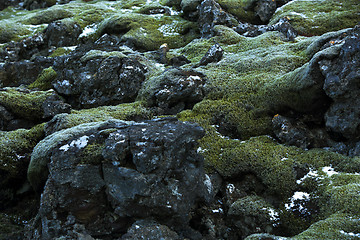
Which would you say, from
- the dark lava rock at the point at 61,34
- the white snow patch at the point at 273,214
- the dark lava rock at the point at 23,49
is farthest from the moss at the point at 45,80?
the white snow patch at the point at 273,214

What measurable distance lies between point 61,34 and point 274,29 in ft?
84.4

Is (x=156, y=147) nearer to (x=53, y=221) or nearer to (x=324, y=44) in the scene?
(x=53, y=221)

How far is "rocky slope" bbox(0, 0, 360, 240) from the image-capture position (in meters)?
9.73

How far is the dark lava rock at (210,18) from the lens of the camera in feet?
98.6

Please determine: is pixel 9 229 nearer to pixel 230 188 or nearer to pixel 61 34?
pixel 230 188

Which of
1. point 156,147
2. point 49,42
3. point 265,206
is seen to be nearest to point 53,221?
point 156,147

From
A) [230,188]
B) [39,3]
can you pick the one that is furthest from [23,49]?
[39,3]

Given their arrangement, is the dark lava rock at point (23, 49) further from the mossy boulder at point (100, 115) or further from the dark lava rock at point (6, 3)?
the dark lava rock at point (6, 3)

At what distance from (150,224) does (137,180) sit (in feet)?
5.34

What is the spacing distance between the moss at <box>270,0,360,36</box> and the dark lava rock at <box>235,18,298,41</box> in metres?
2.42

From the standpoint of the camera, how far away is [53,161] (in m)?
10.7

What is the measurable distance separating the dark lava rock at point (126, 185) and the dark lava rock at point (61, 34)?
26475 mm

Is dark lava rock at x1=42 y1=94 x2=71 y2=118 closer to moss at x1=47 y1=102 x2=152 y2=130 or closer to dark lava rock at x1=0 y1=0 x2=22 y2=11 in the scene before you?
moss at x1=47 y1=102 x2=152 y2=130

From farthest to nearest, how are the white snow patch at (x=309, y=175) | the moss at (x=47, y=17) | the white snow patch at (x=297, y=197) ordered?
the moss at (x=47, y=17) → the white snow patch at (x=309, y=175) → the white snow patch at (x=297, y=197)
